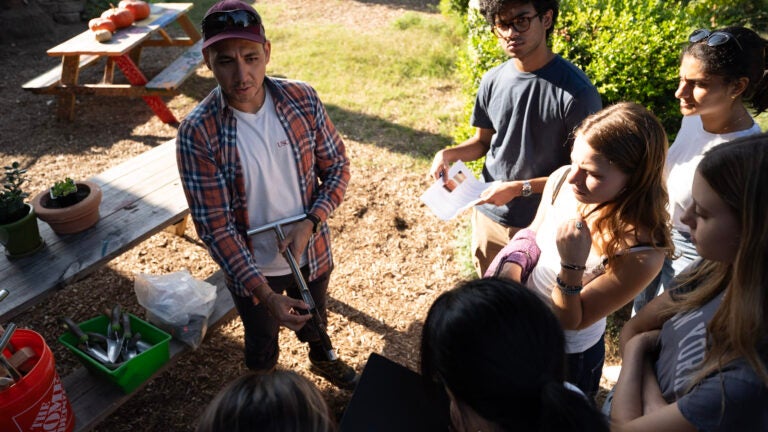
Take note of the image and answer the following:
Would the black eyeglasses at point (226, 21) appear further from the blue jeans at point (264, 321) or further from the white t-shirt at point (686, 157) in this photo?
the white t-shirt at point (686, 157)

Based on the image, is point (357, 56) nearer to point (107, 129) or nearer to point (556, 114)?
point (107, 129)

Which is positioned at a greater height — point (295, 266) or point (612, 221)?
point (612, 221)

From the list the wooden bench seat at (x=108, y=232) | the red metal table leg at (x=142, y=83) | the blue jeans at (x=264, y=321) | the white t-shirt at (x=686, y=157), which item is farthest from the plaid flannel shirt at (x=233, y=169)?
the red metal table leg at (x=142, y=83)

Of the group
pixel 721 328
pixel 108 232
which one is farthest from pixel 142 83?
pixel 721 328

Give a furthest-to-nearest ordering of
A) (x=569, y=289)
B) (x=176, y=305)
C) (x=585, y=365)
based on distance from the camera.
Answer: (x=176, y=305) < (x=585, y=365) < (x=569, y=289)

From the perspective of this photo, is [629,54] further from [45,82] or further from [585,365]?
[45,82]

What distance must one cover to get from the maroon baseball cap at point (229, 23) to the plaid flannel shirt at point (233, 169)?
228 millimetres

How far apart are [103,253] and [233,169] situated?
1363mm

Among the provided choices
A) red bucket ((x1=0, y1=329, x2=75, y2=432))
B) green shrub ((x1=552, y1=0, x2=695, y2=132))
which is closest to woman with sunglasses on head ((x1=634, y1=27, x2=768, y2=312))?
green shrub ((x1=552, y1=0, x2=695, y2=132))

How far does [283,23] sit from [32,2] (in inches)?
182

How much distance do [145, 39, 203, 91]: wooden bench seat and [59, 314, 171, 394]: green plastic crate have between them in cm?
377

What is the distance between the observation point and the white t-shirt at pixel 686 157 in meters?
2.46

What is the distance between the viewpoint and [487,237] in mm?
3020

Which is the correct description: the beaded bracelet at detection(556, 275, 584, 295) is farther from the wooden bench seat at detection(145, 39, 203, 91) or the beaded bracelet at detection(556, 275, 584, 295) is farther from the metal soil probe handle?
the wooden bench seat at detection(145, 39, 203, 91)
